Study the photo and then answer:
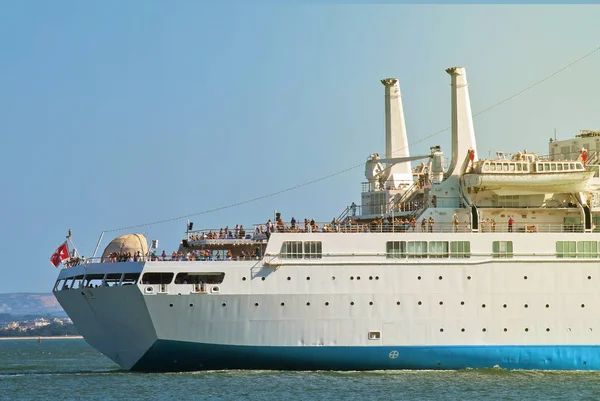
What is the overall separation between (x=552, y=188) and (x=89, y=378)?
19549 millimetres

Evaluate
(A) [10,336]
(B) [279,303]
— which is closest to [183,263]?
(B) [279,303]

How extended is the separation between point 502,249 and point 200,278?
11.6m

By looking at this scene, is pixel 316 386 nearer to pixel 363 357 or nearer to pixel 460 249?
pixel 363 357

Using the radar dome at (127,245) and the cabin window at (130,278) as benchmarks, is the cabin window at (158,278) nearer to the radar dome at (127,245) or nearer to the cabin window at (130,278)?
the cabin window at (130,278)

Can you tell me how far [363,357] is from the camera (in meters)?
45.6

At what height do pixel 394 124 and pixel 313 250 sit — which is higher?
pixel 394 124

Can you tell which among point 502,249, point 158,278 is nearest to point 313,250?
point 158,278

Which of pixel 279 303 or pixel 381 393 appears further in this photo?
pixel 279 303

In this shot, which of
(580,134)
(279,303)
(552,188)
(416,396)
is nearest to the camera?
(416,396)

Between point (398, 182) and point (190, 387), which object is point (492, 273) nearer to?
point (398, 182)

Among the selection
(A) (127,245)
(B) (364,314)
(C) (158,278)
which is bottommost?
(B) (364,314)

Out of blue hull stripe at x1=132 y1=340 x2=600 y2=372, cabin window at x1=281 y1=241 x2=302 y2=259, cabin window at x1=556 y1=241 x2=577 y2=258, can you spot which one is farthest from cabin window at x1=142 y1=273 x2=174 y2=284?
cabin window at x1=556 y1=241 x2=577 y2=258

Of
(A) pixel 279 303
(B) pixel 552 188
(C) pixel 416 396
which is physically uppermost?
(B) pixel 552 188

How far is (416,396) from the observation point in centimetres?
3950
